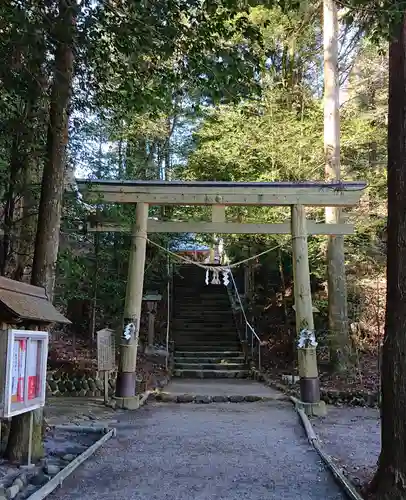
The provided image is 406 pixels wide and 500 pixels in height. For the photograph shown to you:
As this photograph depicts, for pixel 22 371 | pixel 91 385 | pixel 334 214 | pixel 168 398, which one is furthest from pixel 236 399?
pixel 22 371

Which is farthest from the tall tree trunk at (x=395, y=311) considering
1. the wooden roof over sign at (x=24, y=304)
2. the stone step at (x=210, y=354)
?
the stone step at (x=210, y=354)

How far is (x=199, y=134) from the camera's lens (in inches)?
587

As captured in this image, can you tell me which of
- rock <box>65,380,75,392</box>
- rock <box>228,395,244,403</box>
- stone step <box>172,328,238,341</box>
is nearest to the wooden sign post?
rock <box>65,380,75,392</box>

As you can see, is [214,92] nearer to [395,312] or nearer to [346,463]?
[395,312]

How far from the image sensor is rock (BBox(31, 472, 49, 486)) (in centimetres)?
439

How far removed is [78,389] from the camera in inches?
400

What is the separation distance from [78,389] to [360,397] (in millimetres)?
5360

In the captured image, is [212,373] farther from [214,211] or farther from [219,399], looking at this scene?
[214,211]

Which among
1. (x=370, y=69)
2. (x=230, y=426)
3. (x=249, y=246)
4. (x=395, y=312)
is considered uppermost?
(x=370, y=69)

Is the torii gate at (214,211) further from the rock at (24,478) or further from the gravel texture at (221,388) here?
the rock at (24,478)

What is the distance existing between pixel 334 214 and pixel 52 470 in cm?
811

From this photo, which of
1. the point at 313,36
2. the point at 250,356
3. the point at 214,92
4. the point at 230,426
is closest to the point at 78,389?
the point at 230,426

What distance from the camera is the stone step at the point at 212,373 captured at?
13156 millimetres

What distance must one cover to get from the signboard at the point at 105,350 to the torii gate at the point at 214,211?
358mm
